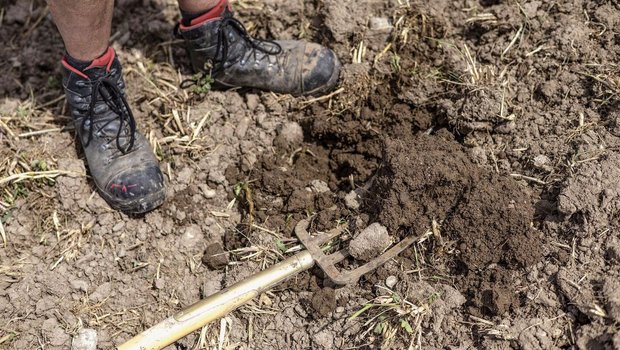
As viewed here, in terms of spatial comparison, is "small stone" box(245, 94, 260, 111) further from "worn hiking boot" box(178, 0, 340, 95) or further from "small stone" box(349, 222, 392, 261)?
"small stone" box(349, 222, 392, 261)

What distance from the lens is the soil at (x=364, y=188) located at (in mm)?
2412

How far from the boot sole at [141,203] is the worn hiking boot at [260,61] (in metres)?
0.75

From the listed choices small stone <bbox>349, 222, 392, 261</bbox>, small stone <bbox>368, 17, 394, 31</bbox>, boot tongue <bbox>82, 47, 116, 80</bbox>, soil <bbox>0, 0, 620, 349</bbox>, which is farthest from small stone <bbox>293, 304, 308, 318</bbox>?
small stone <bbox>368, 17, 394, 31</bbox>

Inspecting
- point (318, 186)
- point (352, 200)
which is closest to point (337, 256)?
point (352, 200)

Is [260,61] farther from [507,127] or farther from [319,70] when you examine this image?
[507,127]

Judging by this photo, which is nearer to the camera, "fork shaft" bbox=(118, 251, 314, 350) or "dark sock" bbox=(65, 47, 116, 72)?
"fork shaft" bbox=(118, 251, 314, 350)

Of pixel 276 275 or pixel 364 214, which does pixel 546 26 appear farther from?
pixel 276 275

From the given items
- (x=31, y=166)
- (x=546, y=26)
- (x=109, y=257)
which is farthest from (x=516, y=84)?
(x=31, y=166)

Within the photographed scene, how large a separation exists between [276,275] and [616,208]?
149 cm

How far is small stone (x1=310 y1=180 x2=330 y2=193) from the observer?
2.85 metres

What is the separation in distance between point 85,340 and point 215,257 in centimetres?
69

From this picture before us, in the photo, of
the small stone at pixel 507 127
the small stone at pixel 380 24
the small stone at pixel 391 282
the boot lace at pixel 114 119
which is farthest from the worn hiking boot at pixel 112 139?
the small stone at pixel 507 127

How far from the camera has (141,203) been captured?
2.78 m

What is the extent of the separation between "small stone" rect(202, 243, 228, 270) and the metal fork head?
388 mm
